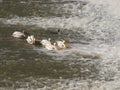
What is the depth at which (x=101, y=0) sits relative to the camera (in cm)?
1237

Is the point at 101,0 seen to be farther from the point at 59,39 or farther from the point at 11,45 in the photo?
the point at 11,45

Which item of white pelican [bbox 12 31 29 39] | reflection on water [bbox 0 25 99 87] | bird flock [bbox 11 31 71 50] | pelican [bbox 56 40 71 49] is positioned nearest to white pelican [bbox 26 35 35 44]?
bird flock [bbox 11 31 71 50]

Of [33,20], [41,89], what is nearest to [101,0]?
[33,20]

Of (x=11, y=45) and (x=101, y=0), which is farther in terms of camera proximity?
(x=101, y=0)

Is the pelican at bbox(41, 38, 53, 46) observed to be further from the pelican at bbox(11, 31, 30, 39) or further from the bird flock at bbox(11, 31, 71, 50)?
the pelican at bbox(11, 31, 30, 39)

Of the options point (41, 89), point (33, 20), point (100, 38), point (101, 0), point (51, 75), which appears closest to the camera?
point (41, 89)

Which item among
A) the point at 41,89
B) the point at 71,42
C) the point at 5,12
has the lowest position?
the point at 41,89

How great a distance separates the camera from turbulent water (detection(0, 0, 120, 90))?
6992 mm

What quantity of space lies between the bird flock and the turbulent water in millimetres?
101

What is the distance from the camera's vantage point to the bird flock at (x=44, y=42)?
831 centimetres

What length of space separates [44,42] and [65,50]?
0.47 m

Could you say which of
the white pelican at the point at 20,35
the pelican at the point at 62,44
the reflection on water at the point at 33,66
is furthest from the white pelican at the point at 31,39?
the pelican at the point at 62,44

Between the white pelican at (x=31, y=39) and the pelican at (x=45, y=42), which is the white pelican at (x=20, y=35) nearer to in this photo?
the white pelican at (x=31, y=39)

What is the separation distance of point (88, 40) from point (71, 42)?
391mm
